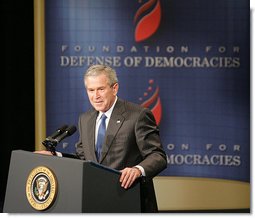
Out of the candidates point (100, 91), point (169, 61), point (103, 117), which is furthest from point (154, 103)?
point (100, 91)

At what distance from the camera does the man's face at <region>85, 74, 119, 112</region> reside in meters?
2.48

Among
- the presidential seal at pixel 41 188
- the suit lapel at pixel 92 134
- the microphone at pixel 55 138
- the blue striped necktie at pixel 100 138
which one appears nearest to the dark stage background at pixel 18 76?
the suit lapel at pixel 92 134

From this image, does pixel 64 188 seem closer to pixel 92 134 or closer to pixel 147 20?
pixel 92 134

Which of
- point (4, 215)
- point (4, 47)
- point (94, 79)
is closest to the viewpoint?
point (4, 215)

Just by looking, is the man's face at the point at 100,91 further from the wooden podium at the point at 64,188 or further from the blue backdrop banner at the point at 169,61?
the blue backdrop banner at the point at 169,61

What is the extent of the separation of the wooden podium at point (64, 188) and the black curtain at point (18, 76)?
8.10 ft

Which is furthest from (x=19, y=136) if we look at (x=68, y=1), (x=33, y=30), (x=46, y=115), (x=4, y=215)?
(x=4, y=215)

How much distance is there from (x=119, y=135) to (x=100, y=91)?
0.22 meters

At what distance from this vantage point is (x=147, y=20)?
468 cm

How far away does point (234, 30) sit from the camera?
469cm

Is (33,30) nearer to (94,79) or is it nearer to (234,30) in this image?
(234,30)

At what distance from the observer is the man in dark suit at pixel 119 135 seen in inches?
97.6

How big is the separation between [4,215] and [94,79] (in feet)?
3.58

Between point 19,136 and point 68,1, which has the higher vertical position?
point 68,1
